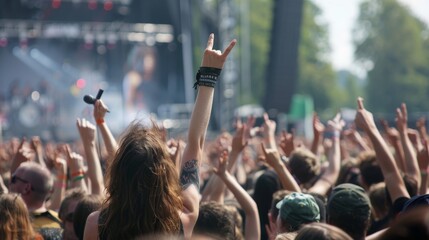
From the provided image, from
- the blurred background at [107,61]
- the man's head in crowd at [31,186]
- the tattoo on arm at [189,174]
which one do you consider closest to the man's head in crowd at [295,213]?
the tattoo on arm at [189,174]

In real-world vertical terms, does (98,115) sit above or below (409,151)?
above

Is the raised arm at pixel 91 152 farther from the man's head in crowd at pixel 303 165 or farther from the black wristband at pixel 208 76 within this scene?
the man's head in crowd at pixel 303 165

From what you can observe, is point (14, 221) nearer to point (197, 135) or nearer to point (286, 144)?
point (197, 135)

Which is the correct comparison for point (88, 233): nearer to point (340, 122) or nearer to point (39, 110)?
point (340, 122)

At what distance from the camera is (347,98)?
79.6 metres

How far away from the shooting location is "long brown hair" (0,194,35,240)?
367 centimetres

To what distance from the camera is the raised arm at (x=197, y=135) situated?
3318 mm

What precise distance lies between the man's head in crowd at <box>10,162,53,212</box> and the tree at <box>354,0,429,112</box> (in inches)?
2390

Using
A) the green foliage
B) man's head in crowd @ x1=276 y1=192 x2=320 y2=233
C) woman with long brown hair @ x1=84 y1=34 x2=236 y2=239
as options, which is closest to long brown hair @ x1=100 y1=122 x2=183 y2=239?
woman with long brown hair @ x1=84 y1=34 x2=236 y2=239

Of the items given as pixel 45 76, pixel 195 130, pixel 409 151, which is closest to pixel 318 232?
pixel 195 130

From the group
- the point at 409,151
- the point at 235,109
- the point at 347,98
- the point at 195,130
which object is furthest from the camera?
the point at 347,98

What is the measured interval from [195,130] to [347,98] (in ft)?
254

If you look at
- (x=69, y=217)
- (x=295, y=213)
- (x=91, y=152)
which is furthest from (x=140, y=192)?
(x=91, y=152)

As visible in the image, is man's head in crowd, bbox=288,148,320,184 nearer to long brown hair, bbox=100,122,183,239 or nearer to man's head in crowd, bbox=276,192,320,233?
man's head in crowd, bbox=276,192,320,233
